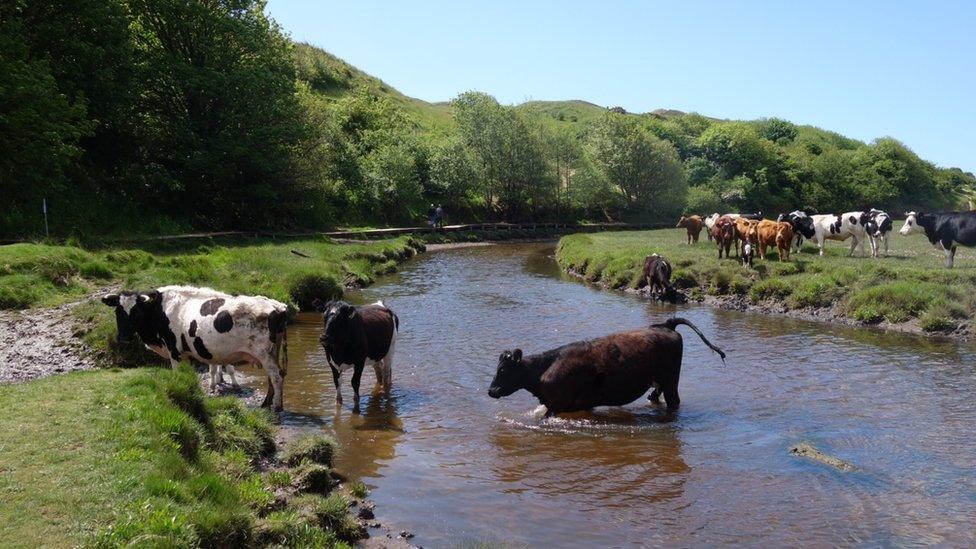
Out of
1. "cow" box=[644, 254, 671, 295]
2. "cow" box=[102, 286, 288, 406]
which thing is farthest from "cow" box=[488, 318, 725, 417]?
"cow" box=[644, 254, 671, 295]

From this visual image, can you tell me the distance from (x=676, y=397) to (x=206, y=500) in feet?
28.5

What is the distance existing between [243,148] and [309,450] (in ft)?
99.7

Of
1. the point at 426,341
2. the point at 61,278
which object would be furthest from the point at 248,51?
the point at 426,341

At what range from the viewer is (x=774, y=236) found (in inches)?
1148

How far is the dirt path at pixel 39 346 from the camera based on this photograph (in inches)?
477

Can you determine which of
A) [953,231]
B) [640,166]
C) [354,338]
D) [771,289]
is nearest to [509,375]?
[354,338]

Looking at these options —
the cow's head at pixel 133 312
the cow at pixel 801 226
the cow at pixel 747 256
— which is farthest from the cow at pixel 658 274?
the cow's head at pixel 133 312

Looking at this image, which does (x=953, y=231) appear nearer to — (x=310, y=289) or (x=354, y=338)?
(x=310, y=289)

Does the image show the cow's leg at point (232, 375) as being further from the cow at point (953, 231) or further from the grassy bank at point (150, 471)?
the cow at point (953, 231)

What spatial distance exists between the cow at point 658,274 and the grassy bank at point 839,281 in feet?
3.33

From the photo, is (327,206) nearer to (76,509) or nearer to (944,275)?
(944,275)

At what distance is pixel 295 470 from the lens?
929cm

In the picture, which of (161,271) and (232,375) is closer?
(232,375)

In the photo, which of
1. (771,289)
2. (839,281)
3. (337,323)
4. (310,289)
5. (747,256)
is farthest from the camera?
(747,256)
